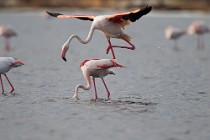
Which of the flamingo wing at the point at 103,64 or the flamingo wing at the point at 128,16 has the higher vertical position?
the flamingo wing at the point at 128,16

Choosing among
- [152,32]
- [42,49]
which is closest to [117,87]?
[42,49]

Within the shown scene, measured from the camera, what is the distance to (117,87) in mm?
13094

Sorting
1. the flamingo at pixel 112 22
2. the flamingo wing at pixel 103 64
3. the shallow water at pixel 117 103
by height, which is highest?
the flamingo at pixel 112 22

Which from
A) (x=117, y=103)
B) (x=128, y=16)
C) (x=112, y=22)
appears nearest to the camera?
(x=117, y=103)

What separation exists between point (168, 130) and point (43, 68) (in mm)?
8727

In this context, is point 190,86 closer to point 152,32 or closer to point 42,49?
point 42,49

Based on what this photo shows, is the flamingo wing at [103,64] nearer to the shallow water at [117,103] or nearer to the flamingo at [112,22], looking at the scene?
the flamingo at [112,22]

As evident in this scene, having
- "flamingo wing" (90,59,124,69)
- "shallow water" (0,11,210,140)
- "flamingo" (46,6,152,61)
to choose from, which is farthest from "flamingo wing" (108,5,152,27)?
"shallow water" (0,11,210,140)

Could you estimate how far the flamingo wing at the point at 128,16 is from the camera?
1094cm

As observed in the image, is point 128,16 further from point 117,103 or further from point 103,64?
point 117,103

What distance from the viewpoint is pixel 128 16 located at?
1115 centimetres

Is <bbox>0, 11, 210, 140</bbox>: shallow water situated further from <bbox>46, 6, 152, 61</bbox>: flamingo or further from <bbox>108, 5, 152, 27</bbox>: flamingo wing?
<bbox>108, 5, 152, 27</bbox>: flamingo wing

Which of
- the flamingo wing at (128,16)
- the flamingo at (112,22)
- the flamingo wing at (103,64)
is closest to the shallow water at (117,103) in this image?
the flamingo wing at (103,64)

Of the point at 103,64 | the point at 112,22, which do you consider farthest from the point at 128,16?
the point at 103,64
